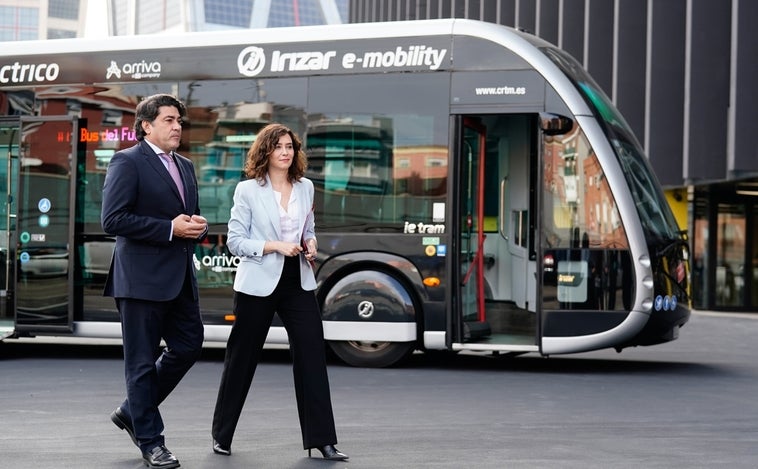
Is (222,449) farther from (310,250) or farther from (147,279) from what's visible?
(310,250)

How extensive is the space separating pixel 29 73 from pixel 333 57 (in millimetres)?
3114

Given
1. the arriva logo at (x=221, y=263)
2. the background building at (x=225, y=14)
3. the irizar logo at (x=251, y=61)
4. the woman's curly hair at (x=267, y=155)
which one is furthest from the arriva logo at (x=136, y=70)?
the background building at (x=225, y=14)

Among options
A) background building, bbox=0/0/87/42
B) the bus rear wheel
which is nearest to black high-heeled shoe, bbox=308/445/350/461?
the bus rear wheel

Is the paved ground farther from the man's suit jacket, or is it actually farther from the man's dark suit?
the man's suit jacket

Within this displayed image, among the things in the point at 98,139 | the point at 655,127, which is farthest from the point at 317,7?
the point at 98,139

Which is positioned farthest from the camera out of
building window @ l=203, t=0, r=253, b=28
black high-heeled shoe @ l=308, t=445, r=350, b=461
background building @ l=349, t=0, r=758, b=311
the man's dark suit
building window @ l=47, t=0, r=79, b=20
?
building window @ l=47, t=0, r=79, b=20

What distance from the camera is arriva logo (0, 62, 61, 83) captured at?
12195 mm

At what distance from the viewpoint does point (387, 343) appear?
11195mm

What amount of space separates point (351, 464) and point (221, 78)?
616cm

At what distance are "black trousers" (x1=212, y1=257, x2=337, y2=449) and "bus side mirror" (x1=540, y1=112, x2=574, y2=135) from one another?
4786mm

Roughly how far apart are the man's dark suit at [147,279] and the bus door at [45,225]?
18.8 feet

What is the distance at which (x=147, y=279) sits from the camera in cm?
610

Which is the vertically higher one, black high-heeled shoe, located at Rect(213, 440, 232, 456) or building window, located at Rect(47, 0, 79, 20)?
building window, located at Rect(47, 0, 79, 20)

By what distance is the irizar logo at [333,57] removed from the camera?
439 inches
